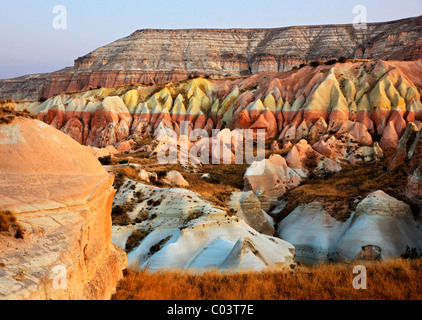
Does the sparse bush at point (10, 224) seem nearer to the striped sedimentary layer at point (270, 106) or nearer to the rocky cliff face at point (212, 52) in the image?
the striped sedimentary layer at point (270, 106)

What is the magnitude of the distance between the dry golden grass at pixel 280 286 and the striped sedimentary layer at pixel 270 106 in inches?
1517

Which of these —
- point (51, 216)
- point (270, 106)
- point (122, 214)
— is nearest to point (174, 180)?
point (122, 214)

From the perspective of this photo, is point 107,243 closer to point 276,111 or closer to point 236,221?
point 236,221

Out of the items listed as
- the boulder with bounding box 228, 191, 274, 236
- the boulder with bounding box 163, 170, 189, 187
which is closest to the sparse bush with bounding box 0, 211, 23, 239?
the boulder with bounding box 228, 191, 274, 236

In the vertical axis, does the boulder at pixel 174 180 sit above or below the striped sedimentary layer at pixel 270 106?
below

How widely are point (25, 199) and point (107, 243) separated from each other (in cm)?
233

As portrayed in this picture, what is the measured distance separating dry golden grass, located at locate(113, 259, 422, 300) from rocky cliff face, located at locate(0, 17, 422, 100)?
102440mm

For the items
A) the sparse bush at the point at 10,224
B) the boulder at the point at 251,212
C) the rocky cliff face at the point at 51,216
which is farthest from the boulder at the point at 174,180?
the sparse bush at the point at 10,224

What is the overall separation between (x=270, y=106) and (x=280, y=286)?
52999 mm

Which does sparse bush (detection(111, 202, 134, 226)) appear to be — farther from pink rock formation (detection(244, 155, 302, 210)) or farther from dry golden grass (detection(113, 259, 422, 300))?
pink rock formation (detection(244, 155, 302, 210))

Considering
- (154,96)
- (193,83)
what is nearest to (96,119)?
(154,96)

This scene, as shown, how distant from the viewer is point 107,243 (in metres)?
7.55

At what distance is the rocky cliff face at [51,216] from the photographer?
16.3 ft

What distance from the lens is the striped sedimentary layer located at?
5050 cm
